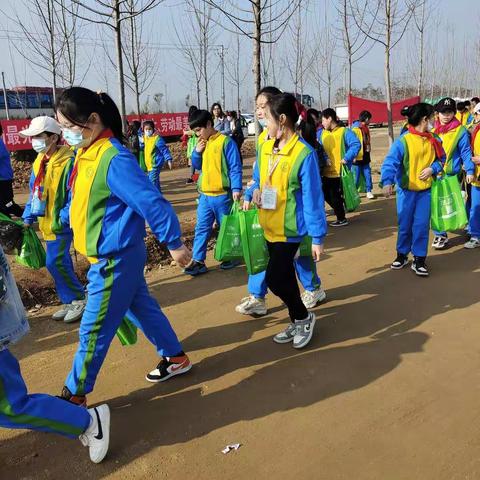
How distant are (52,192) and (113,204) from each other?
179 cm

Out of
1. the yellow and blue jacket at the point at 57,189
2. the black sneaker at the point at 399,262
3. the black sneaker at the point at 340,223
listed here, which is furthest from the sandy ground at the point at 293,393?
the black sneaker at the point at 340,223

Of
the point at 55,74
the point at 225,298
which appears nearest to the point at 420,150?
the point at 225,298

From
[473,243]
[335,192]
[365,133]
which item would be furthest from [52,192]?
[365,133]

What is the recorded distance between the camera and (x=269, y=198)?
354 cm

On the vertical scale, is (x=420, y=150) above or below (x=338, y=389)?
above

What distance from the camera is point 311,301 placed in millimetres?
4371

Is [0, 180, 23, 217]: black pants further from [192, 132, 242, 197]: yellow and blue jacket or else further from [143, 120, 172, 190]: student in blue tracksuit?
[143, 120, 172, 190]: student in blue tracksuit

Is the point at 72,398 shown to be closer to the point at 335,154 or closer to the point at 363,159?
the point at 335,154

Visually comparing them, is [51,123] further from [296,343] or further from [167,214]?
[296,343]

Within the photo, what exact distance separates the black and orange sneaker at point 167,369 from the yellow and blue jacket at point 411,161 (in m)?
2.78

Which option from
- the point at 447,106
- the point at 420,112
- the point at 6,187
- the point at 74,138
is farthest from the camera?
the point at 6,187

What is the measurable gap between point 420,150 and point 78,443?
403cm

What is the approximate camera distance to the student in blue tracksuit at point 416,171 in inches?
192

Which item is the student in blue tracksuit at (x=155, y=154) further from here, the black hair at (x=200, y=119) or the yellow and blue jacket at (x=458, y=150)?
the yellow and blue jacket at (x=458, y=150)
